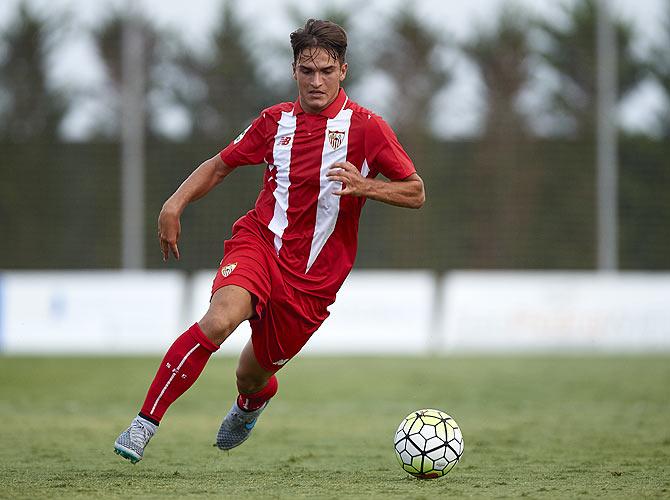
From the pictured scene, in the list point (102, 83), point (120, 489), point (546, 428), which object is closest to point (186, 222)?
point (102, 83)

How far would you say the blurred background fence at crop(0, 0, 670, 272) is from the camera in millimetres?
20484

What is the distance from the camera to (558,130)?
21938mm

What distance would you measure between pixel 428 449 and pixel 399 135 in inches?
617

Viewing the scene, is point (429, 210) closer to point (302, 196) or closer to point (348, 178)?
point (302, 196)

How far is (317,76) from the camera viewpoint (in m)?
6.12

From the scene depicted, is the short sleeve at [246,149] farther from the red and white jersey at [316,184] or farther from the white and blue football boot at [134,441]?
the white and blue football boot at [134,441]

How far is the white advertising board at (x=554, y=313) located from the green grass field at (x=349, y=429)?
3.23 feet

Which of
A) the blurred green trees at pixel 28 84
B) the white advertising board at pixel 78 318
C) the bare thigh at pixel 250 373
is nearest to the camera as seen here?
the bare thigh at pixel 250 373

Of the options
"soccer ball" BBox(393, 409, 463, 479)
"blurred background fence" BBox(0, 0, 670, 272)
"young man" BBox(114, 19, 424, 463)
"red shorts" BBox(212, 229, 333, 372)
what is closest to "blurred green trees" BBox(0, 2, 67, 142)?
"blurred background fence" BBox(0, 0, 670, 272)

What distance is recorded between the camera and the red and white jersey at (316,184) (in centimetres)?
620

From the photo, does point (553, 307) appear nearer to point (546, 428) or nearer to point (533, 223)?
point (533, 223)

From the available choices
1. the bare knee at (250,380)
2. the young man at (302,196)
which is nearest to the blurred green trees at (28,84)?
the bare knee at (250,380)

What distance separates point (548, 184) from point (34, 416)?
44.1 feet

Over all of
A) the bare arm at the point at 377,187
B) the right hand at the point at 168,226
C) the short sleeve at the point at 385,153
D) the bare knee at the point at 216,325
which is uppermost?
the short sleeve at the point at 385,153
